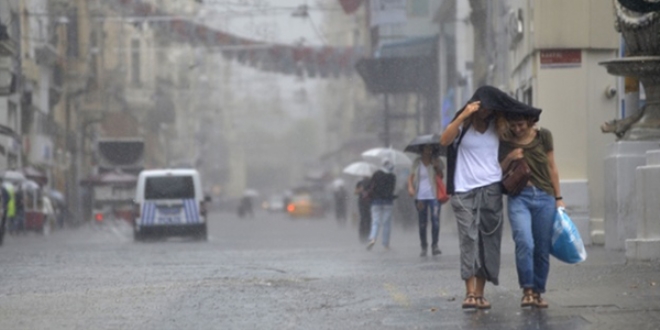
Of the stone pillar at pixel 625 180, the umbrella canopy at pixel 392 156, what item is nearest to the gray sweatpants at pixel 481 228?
the stone pillar at pixel 625 180

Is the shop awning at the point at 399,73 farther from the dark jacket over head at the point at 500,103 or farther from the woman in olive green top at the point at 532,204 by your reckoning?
the dark jacket over head at the point at 500,103

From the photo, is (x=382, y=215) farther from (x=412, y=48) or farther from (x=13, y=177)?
(x=412, y=48)

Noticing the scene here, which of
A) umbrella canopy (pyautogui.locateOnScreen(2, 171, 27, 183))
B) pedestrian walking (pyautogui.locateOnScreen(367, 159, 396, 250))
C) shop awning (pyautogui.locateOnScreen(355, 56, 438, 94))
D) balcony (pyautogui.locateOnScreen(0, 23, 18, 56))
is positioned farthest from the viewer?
shop awning (pyautogui.locateOnScreen(355, 56, 438, 94))

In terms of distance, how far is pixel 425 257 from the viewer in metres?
21.5

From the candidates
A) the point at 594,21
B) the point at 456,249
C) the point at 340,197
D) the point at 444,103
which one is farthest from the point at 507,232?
the point at 340,197

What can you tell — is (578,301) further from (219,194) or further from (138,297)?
(219,194)

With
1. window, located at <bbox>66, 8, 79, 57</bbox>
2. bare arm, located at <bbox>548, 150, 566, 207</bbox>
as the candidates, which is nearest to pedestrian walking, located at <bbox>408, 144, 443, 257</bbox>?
bare arm, located at <bbox>548, 150, 566, 207</bbox>

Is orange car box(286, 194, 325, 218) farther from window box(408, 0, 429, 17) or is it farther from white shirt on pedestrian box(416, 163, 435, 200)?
white shirt on pedestrian box(416, 163, 435, 200)

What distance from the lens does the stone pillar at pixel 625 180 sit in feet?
59.9

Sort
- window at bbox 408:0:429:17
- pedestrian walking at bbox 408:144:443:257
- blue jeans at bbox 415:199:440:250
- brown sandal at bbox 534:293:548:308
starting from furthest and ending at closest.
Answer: window at bbox 408:0:429:17 < pedestrian walking at bbox 408:144:443:257 < blue jeans at bbox 415:199:440:250 < brown sandal at bbox 534:293:548:308

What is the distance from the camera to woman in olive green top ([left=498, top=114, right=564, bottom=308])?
11.5 meters

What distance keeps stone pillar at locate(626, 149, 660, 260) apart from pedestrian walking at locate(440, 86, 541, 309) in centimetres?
530

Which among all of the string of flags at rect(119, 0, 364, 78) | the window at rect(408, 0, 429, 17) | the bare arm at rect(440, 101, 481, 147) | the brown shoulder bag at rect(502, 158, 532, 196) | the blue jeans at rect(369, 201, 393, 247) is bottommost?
the blue jeans at rect(369, 201, 393, 247)

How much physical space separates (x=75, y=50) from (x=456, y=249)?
146 ft
